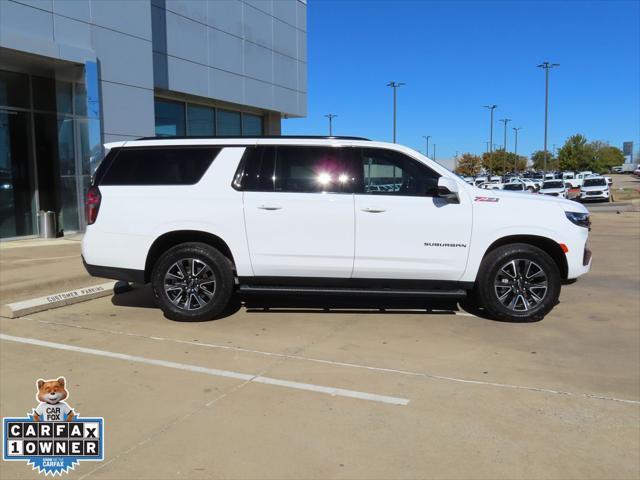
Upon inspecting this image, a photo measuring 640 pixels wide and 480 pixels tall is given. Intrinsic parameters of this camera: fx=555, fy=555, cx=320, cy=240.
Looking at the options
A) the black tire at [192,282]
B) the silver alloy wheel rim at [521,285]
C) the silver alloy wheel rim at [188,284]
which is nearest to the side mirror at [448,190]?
the silver alloy wheel rim at [521,285]

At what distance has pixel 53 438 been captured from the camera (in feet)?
10.8

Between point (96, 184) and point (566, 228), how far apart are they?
5.31m

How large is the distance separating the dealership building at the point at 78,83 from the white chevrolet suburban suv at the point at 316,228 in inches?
314

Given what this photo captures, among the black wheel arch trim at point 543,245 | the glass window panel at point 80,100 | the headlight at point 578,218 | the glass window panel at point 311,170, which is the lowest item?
the black wheel arch trim at point 543,245

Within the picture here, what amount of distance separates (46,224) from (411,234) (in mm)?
11508

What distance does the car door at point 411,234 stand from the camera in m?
6.01

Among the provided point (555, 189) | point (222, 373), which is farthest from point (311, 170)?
point (555, 189)

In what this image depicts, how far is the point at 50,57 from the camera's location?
496 inches

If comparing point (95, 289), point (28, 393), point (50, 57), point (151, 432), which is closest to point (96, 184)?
point (95, 289)

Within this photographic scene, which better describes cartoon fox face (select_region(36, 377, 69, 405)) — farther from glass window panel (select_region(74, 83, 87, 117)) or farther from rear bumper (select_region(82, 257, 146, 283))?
glass window panel (select_region(74, 83, 87, 117))

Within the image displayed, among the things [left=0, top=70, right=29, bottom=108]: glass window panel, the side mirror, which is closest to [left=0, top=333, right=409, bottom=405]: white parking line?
the side mirror

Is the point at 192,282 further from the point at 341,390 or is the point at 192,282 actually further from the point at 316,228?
the point at 341,390

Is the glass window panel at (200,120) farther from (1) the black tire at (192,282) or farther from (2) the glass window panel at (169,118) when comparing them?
(1) the black tire at (192,282)

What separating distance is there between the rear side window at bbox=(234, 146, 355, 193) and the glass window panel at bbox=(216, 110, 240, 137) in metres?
15.3
